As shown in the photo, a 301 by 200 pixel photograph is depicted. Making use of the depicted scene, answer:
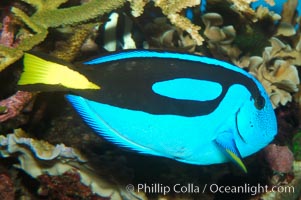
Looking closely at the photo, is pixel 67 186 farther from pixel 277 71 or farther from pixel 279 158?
pixel 277 71

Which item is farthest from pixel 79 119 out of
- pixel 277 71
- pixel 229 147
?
pixel 277 71

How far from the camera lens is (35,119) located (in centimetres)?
218

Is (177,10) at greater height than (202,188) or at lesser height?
greater

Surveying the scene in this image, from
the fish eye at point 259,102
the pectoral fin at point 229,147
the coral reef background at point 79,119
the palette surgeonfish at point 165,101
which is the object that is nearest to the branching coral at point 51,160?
the coral reef background at point 79,119

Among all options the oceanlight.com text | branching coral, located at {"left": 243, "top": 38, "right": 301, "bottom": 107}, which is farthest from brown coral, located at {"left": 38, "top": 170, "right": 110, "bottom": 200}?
branching coral, located at {"left": 243, "top": 38, "right": 301, "bottom": 107}

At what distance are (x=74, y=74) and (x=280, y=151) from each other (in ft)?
6.30

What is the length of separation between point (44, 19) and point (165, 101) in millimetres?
1107

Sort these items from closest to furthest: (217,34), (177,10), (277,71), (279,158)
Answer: (177,10), (279,158), (217,34), (277,71)

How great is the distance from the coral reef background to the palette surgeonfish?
756 millimetres

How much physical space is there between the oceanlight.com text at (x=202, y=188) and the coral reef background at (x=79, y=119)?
22mm

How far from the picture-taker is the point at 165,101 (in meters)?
1.29

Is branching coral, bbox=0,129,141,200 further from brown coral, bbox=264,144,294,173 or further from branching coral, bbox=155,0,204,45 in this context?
brown coral, bbox=264,144,294,173

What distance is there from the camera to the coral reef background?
76.9 inches

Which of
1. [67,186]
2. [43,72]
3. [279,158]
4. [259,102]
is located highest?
[43,72]
